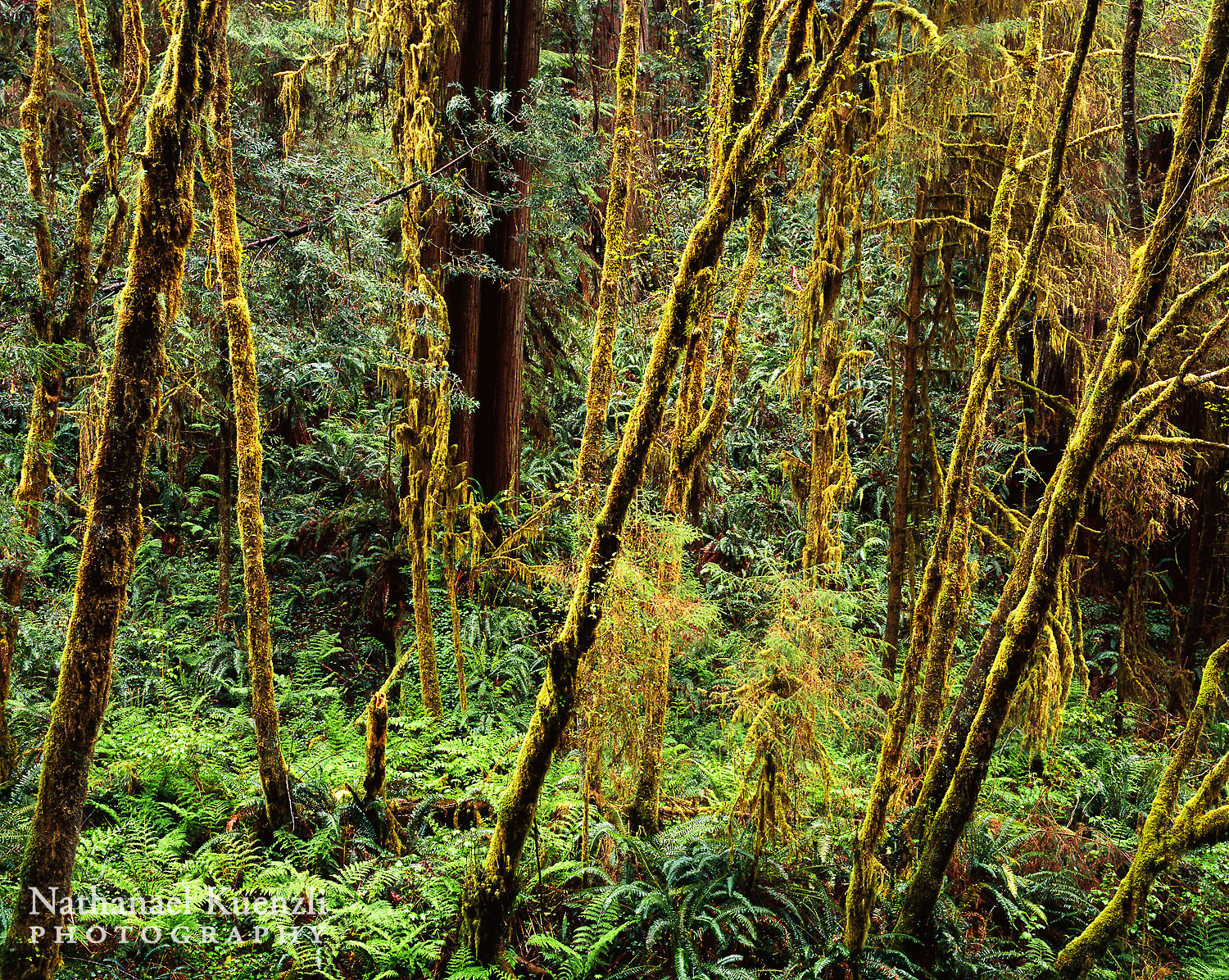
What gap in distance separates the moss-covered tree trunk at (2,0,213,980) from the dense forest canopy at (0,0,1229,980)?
20mm

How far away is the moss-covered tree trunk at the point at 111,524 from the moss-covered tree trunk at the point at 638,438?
85.8 inches

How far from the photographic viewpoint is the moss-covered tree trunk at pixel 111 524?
12.5 ft

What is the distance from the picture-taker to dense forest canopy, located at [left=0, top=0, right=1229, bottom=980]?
482 centimetres

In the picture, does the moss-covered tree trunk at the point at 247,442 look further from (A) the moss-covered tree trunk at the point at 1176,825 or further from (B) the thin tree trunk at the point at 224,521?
(A) the moss-covered tree trunk at the point at 1176,825

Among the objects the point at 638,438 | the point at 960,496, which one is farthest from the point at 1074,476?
the point at 638,438

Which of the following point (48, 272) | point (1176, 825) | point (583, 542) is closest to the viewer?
point (1176, 825)

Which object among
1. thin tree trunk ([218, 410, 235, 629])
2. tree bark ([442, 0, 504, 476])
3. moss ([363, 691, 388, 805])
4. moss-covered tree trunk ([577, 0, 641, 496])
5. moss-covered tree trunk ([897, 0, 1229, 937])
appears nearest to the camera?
moss-covered tree trunk ([897, 0, 1229, 937])

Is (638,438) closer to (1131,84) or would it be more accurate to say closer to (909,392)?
(1131,84)

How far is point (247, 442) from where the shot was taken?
5.75m

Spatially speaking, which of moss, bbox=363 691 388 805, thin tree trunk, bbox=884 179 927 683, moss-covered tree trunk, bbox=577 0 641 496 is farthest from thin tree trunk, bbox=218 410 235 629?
thin tree trunk, bbox=884 179 927 683

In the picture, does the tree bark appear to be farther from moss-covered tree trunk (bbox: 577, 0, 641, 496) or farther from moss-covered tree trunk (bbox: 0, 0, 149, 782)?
moss-covered tree trunk (bbox: 0, 0, 149, 782)

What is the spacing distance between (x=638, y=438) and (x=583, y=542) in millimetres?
1538

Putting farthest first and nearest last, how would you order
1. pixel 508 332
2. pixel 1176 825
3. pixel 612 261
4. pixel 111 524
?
pixel 508 332 → pixel 612 261 → pixel 1176 825 → pixel 111 524

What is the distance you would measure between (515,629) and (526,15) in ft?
25.3
